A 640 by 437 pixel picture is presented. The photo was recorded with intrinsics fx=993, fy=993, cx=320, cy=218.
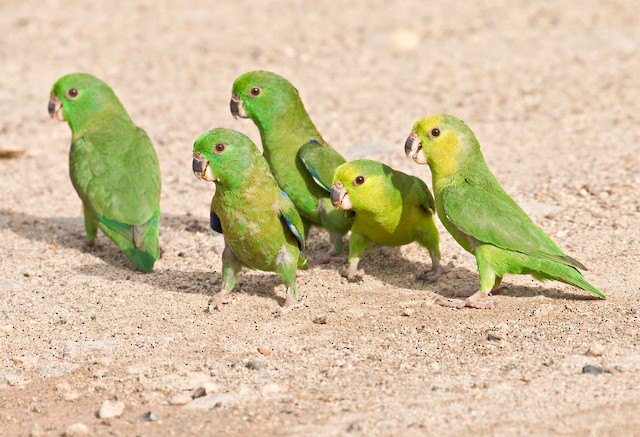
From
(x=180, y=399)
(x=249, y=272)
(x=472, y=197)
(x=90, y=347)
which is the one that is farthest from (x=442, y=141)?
(x=90, y=347)

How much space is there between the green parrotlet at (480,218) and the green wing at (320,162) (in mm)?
829

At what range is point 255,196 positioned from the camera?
21.4ft

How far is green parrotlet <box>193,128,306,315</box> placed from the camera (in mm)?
6391

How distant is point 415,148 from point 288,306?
4.53ft

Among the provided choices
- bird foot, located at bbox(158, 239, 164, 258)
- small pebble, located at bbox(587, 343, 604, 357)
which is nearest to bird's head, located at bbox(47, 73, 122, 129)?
bird foot, located at bbox(158, 239, 164, 258)

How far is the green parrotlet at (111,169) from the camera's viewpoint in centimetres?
768

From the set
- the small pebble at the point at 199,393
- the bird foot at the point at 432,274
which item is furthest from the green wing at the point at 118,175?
the small pebble at the point at 199,393

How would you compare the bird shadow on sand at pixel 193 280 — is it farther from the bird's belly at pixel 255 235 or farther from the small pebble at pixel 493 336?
the small pebble at pixel 493 336

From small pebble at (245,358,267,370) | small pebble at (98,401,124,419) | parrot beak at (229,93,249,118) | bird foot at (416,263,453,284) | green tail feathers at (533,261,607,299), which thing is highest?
parrot beak at (229,93,249,118)

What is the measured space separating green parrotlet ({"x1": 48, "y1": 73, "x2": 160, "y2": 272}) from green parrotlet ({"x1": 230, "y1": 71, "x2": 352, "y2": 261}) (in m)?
1.01

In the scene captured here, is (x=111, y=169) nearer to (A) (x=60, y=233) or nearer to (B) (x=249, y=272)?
(A) (x=60, y=233)

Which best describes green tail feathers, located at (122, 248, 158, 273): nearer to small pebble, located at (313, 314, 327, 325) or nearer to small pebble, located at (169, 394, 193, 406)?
small pebble, located at (313, 314, 327, 325)

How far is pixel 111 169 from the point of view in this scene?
805cm

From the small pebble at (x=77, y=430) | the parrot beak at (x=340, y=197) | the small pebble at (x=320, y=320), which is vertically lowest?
the small pebble at (x=77, y=430)
